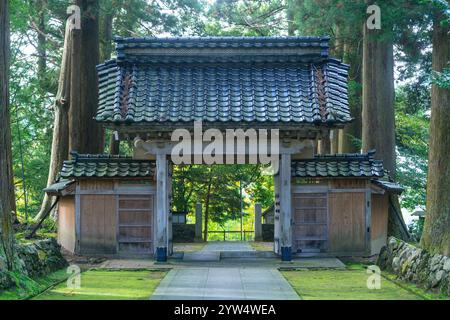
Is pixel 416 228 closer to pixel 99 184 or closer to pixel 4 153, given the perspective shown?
pixel 99 184

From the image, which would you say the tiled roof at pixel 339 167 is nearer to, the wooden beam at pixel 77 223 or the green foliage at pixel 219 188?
the wooden beam at pixel 77 223

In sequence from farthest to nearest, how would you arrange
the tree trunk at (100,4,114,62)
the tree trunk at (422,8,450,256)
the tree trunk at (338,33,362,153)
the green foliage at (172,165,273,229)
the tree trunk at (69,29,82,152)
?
1. the green foliage at (172,165,273,229)
2. the tree trunk at (100,4,114,62)
3. the tree trunk at (338,33,362,153)
4. the tree trunk at (69,29,82,152)
5. the tree trunk at (422,8,450,256)

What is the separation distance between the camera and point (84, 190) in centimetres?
1742

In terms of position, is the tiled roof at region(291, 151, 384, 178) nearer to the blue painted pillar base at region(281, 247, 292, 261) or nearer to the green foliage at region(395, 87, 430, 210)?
the blue painted pillar base at region(281, 247, 292, 261)

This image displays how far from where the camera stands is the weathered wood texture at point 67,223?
59.0ft

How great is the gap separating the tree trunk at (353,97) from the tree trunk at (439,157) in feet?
40.1

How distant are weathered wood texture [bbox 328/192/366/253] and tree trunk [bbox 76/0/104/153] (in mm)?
8339

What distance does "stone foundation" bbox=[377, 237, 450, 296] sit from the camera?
35.4 ft

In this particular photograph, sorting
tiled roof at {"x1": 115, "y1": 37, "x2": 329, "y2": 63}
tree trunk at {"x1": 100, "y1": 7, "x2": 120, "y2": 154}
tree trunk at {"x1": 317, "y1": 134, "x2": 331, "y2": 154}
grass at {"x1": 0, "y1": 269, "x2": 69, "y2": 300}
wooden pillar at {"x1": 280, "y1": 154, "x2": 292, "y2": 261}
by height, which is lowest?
grass at {"x1": 0, "y1": 269, "x2": 69, "y2": 300}

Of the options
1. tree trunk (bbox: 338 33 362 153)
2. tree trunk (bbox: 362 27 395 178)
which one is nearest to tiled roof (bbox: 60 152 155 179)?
tree trunk (bbox: 362 27 395 178)

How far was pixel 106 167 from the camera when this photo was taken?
57.1 feet

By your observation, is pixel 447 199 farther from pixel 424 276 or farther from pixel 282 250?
pixel 282 250

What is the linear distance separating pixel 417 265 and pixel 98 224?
348 inches

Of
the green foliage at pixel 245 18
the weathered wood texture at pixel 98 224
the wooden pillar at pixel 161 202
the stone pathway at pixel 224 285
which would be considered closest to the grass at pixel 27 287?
the stone pathway at pixel 224 285
